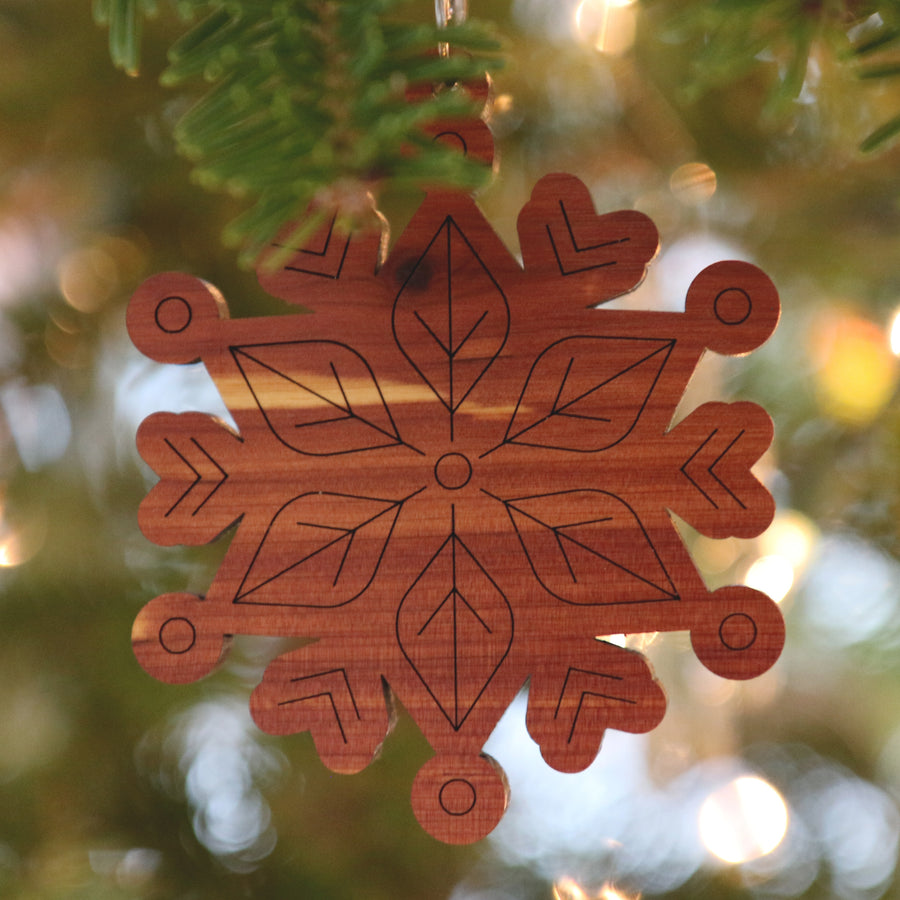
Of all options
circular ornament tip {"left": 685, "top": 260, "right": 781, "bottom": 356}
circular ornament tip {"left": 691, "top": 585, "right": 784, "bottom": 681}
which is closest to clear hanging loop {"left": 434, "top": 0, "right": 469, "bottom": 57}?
circular ornament tip {"left": 685, "top": 260, "right": 781, "bottom": 356}

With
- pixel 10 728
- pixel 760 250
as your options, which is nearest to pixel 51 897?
pixel 10 728

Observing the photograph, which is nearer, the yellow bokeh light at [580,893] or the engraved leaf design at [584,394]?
the engraved leaf design at [584,394]

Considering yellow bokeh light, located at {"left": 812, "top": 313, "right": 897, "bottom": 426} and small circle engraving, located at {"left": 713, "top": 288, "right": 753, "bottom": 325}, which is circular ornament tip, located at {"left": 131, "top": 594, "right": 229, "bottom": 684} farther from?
yellow bokeh light, located at {"left": 812, "top": 313, "right": 897, "bottom": 426}

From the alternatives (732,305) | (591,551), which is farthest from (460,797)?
(732,305)

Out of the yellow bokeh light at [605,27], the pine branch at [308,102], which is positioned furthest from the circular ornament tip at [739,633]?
the yellow bokeh light at [605,27]

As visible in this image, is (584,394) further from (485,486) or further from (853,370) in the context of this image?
(853,370)

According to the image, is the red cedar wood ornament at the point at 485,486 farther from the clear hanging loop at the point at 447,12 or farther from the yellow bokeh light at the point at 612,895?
the yellow bokeh light at the point at 612,895
